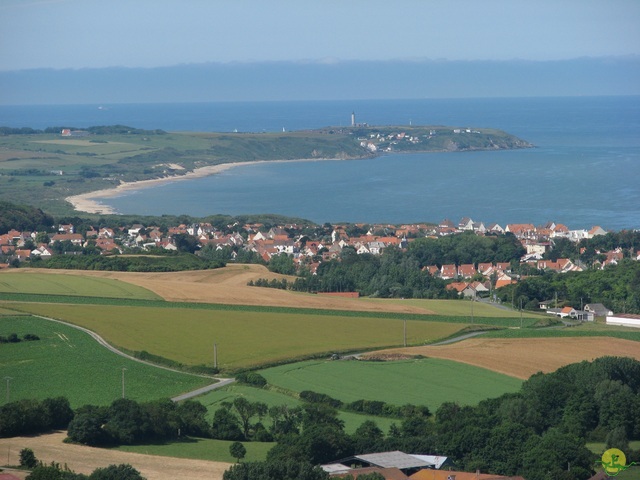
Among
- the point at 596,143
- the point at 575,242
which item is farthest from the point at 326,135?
the point at 575,242

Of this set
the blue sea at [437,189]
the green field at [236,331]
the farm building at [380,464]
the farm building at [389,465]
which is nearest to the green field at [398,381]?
the green field at [236,331]

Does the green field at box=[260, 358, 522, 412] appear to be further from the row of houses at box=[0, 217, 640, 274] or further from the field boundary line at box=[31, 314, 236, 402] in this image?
the row of houses at box=[0, 217, 640, 274]

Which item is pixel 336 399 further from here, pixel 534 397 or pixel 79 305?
pixel 79 305

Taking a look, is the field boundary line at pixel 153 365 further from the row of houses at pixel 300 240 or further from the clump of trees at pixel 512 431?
the row of houses at pixel 300 240

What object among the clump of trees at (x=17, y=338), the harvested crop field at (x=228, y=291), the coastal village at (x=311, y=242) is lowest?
the coastal village at (x=311, y=242)

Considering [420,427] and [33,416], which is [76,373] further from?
[420,427]

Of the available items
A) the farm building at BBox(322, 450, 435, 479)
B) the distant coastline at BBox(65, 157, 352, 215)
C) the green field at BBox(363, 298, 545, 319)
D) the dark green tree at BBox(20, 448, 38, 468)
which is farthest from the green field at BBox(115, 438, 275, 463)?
the distant coastline at BBox(65, 157, 352, 215)
